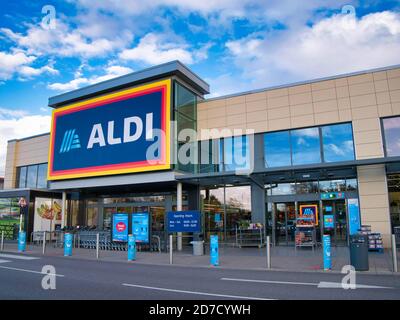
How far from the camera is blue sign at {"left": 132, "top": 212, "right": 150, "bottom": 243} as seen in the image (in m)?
20.2

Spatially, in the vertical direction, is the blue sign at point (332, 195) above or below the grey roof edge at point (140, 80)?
below

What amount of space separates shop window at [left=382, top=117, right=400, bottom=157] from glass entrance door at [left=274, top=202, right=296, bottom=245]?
5.79 meters

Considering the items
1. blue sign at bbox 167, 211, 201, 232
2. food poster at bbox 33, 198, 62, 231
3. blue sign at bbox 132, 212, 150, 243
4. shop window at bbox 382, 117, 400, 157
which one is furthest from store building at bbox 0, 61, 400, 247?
blue sign at bbox 167, 211, 201, 232

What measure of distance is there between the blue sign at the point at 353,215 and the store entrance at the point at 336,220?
29 cm

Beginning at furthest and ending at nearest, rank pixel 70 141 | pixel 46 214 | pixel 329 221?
pixel 46 214 → pixel 70 141 → pixel 329 221

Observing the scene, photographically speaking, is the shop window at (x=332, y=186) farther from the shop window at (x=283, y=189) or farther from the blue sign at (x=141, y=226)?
the blue sign at (x=141, y=226)

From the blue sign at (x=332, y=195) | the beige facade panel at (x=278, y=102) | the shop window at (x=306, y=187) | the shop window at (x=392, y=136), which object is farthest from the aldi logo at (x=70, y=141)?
the shop window at (x=392, y=136)

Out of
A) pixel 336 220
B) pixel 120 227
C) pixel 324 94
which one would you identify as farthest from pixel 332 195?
pixel 120 227

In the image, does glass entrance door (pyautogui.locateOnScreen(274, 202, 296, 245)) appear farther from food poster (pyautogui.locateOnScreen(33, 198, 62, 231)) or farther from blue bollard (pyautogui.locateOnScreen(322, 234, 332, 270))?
food poster (pyautogui.locateOnScreen(33, 198, 62, 231))

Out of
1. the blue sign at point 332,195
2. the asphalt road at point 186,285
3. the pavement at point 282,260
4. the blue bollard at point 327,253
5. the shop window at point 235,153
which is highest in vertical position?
the shop window at point 235,153

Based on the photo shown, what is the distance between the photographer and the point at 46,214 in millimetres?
28719

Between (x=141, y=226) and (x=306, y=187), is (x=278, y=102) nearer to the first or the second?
(x=306, y=187)

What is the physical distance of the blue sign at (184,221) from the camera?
1884 centimetres

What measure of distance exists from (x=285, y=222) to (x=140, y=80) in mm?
12536
